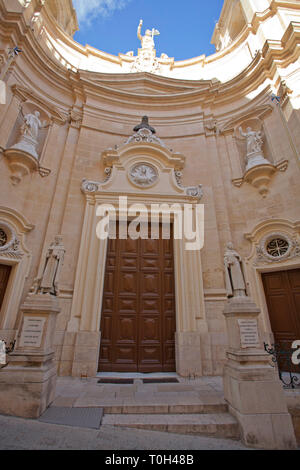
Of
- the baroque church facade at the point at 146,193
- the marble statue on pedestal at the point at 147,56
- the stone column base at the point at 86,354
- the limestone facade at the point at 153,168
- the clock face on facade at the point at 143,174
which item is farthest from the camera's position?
the marble statue on pedestal at the point at 147,56

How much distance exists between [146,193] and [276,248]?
4567 mm

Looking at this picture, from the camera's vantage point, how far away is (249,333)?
3916 mm

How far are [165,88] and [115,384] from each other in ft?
41.0

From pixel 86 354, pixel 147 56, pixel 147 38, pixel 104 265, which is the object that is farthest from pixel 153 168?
pixel 147 38

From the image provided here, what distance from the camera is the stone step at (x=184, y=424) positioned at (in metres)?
3.26

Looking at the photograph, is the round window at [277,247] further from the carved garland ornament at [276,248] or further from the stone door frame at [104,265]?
the stone door frame at [104,265]

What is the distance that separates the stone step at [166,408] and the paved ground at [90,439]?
485 millimetres

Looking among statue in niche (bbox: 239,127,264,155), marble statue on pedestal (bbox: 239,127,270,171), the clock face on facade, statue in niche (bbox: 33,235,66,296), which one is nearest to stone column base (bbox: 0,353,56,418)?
statue in niche (bbox: 33,235,66,296)

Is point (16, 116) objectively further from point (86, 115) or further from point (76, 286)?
point (76, 286)

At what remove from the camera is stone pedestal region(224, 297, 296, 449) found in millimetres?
3193

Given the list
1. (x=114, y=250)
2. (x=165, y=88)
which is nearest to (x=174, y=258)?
(x=114, y=250)

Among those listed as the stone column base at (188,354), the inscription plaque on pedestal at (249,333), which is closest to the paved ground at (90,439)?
the inscription plaque on pedestal at (249,333)

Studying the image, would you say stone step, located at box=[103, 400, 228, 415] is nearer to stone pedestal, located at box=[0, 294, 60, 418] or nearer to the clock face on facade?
stone pedestal, located at box=[0, 294, 60, 418]

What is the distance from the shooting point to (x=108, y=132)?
31.1ft
